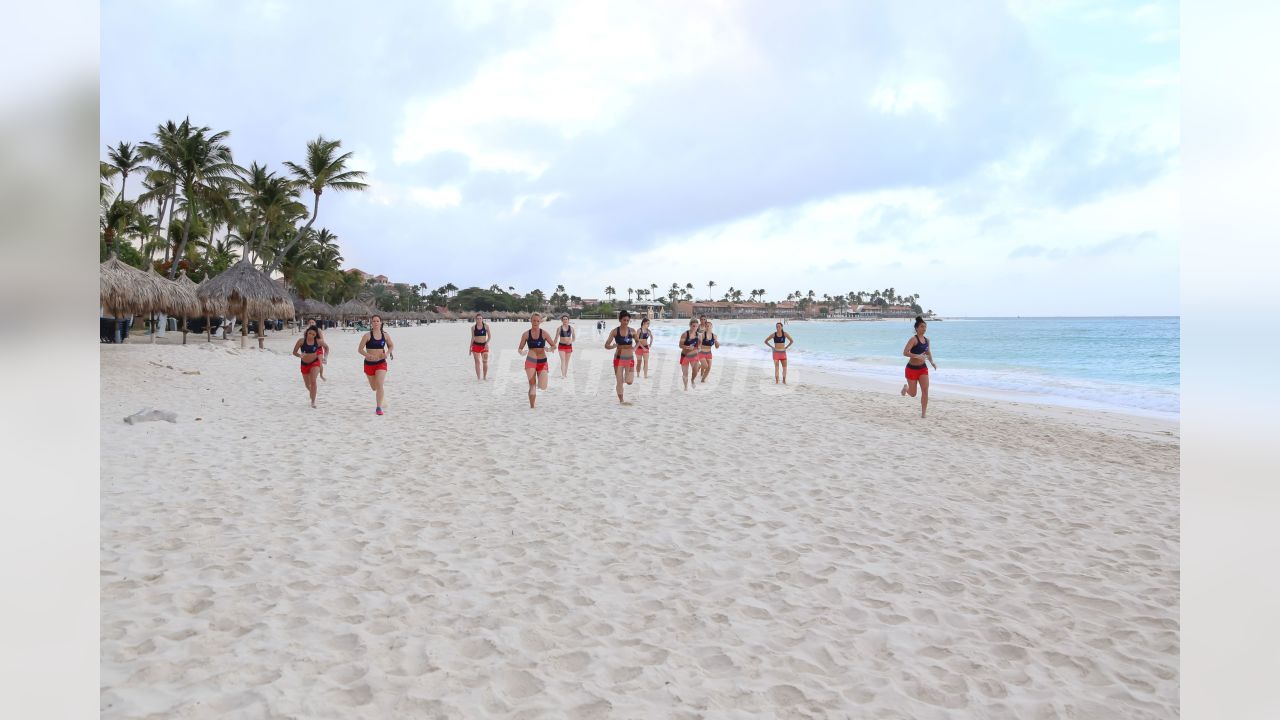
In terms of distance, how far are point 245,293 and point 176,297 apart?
11.1ft

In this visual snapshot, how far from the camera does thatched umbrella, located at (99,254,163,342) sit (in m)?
15.2

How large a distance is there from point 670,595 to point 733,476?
7.87 feet

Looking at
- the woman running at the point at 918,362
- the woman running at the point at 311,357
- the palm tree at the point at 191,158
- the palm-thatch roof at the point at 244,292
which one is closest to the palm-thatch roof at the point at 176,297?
the palm-thatch roof at the point at 244,292

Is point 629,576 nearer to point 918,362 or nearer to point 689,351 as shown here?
point 918,362

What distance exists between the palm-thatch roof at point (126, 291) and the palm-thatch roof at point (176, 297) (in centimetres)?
21

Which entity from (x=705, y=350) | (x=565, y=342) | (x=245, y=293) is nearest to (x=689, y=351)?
(x=705, y=350)

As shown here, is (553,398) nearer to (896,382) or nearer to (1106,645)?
(1106,645)

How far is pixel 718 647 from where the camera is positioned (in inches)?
110

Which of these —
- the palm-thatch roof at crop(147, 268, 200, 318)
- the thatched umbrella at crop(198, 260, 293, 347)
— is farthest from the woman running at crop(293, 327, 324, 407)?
the thatched umbrella at crop(198, 260, 293, 347)

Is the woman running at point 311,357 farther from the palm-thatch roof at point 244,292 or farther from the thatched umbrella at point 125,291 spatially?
the palm-thatch roof at point 244,292

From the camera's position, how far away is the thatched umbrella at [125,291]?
49.9 feet
